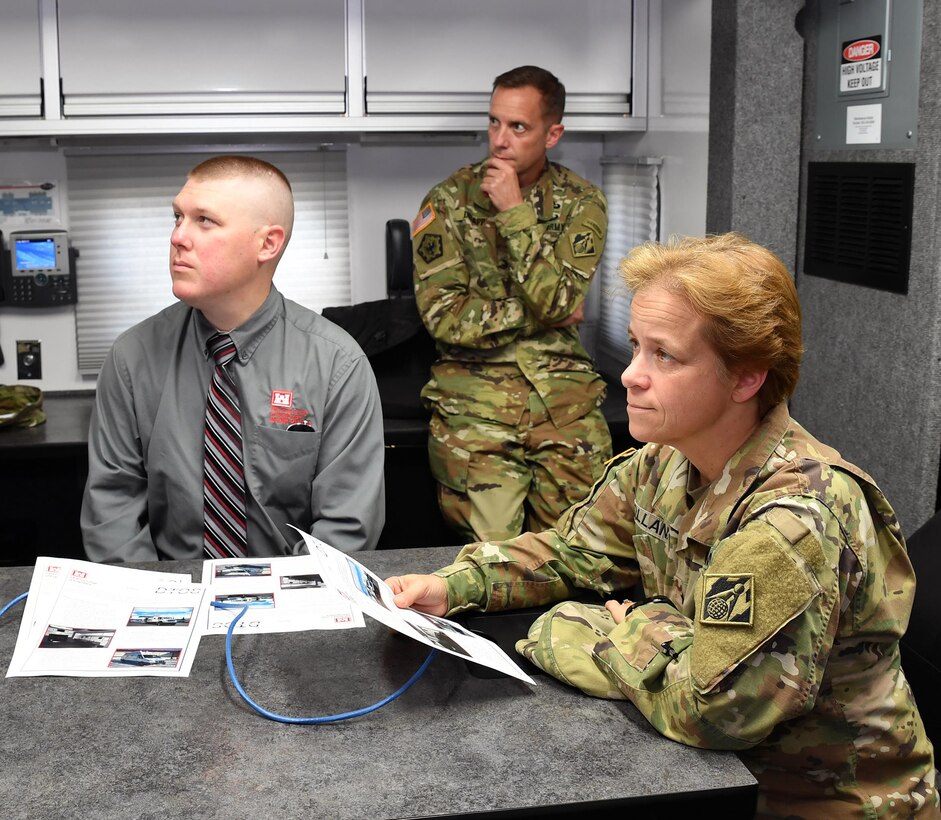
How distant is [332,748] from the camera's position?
119 cm

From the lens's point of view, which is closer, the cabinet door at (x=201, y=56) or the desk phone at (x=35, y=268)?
the cabinet door at (x=201, y=56)

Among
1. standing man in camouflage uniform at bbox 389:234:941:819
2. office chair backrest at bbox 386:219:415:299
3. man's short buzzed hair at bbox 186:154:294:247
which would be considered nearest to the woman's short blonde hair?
standing man in camouflage uniform at bbox 389:234:941:819

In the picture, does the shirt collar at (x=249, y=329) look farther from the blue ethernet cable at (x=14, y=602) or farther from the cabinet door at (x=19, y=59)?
the cabinet door at (x=19, y=59)

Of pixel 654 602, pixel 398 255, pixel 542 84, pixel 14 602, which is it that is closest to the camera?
pixel 654 602

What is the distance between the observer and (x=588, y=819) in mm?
1162

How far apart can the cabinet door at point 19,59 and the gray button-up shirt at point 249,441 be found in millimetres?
1204

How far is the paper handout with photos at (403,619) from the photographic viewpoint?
125 cm

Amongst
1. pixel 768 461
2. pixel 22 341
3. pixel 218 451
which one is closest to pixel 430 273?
pixel 218 451

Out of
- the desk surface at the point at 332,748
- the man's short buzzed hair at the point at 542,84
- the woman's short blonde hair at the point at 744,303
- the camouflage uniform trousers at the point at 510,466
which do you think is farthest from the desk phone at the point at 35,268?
the woman's short blonde hair at the point at 744,303

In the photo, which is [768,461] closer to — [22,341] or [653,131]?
[653,131]

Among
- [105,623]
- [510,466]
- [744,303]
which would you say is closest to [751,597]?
[744,303]

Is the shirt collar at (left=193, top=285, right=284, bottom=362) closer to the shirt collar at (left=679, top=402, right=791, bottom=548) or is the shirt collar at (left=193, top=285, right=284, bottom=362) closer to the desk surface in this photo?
the desk surface

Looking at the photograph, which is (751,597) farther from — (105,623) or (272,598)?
(105,623)

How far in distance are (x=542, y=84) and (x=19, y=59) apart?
1.40 meters
